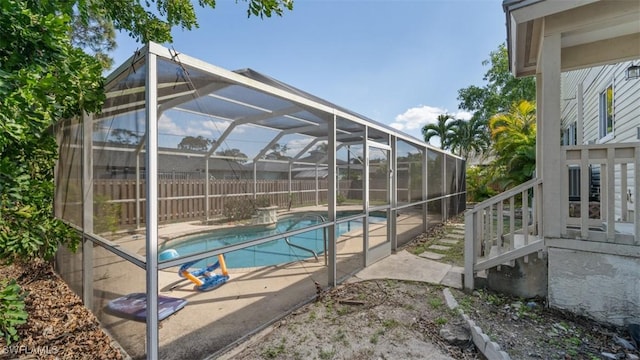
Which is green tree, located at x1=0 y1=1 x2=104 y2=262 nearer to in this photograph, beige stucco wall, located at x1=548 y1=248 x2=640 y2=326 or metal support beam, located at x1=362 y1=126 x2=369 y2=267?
metal support beam, located at x1=362 y1=126 x2=369 y2=267

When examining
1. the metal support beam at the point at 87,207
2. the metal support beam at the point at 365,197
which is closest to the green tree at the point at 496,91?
the metal support beam at the point at 365,197

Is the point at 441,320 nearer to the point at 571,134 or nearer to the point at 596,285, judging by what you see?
the point at 596,285

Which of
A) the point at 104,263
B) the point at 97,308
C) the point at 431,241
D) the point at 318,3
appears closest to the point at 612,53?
the point at 431,241

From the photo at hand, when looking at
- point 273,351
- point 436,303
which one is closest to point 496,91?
point 436,303

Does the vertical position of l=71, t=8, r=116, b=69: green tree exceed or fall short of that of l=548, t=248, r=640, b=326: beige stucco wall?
it exceeds it

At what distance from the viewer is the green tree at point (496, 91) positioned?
2019 centimetres

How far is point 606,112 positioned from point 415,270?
6068 mm

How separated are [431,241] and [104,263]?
20.8 feet

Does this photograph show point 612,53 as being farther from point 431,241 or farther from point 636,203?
point 431,241

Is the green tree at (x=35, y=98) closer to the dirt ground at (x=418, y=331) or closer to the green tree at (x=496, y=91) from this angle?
the dirt ground at (x=418, y=331)

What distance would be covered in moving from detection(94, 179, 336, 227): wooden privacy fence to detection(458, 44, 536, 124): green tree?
68.4 feet

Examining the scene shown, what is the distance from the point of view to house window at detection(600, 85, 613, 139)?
6.34 meters

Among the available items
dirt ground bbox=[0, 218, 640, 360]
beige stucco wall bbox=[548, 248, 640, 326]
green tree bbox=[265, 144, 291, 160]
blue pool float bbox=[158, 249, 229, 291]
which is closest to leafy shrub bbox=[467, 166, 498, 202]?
beige stucco wall bbox=[548, 248, 640, 326]

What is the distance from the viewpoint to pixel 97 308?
3223 millimetres
